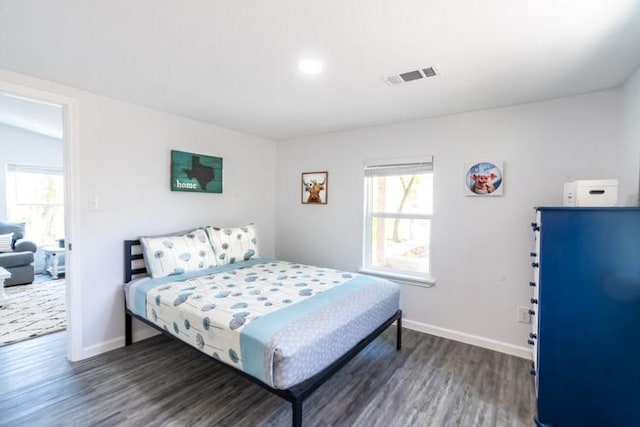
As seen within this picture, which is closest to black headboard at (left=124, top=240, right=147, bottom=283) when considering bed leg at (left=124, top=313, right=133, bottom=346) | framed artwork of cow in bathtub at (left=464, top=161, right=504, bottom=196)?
bed leg at (left=124, top=313, right=133, bottom=346)

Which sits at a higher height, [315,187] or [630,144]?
[630,144]

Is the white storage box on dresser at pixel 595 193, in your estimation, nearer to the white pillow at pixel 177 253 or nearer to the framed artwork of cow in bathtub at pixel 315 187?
the framed artwork of cow in bathtub at pixel 315 187

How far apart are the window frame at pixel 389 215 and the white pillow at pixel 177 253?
1.77m

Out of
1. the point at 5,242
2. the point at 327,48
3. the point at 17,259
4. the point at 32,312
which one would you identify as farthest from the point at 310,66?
the point at 5,242

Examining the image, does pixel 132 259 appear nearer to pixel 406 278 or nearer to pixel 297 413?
pixel 297 413

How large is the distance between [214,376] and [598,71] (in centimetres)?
351

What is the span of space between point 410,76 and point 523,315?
2290 mm

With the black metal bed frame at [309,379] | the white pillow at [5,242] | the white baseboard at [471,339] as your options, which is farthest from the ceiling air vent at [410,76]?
the white pillow at [5,242]

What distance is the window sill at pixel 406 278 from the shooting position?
3146 millimetres

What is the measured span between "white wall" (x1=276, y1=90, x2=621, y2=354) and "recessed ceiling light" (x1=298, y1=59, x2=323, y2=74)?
1.53 meters

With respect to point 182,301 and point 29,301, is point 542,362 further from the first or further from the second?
point 29,301

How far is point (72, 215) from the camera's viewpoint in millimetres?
2475

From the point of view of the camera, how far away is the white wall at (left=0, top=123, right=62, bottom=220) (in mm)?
5172

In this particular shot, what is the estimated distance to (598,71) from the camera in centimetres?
202
